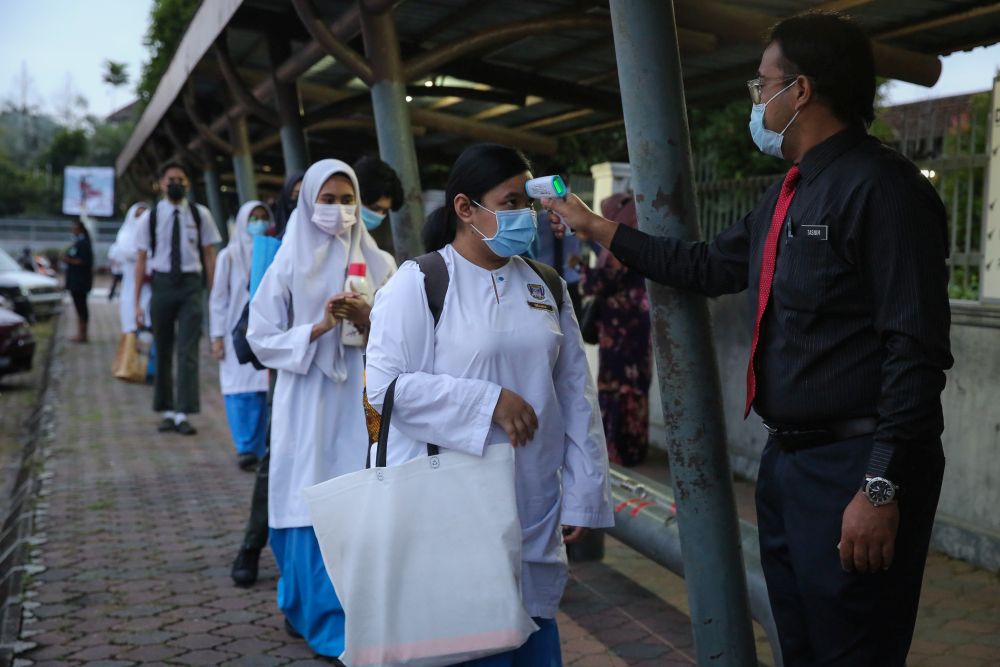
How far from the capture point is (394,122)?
6562mm

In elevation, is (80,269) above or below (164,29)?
below

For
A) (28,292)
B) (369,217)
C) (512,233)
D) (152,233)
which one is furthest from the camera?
(28,292)

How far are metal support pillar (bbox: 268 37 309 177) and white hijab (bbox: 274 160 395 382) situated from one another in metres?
3.93

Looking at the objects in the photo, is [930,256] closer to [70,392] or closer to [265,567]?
[265,567]

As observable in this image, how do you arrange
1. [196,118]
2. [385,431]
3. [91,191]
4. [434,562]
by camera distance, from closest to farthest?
[434,562] < [385,431] < [196,118] < [91,191]

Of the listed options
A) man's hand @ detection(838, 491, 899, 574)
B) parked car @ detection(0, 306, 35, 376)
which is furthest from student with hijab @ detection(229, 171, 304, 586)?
parked car @ detection(0, 306, 35, 376)

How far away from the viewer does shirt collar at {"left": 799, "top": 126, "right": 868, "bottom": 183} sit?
112 inches

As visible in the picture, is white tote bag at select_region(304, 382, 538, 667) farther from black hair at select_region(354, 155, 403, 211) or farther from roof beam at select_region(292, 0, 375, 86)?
roof beam at select_region(292, 0, 375, 86)

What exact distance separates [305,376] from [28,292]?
19.1 meters

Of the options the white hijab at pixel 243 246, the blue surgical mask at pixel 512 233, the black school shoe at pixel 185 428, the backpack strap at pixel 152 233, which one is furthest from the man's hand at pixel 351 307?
the black school shoe at pixel 185 428

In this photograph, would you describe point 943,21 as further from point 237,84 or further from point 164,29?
point 164,29

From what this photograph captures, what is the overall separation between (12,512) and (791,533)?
6.49 meters

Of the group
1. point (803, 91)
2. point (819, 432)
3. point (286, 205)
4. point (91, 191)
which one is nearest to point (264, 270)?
point (286, 205)

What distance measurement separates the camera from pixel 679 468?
3678 millimetres
